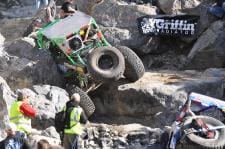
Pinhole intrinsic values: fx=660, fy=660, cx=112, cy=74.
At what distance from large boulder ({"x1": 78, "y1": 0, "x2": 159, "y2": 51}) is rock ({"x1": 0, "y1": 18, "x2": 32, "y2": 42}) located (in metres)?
3.10

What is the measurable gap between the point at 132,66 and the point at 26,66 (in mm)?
2552

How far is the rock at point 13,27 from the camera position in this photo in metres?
19.0

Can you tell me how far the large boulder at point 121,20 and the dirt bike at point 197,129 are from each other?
594 centimetres

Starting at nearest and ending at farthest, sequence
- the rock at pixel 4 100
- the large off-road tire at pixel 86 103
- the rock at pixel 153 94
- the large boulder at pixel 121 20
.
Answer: the rock at pixel 4 100 → the rock at pixel 153 94 → the large off-road tire at pixel 86 103 → the large boulder at pixel 121 20

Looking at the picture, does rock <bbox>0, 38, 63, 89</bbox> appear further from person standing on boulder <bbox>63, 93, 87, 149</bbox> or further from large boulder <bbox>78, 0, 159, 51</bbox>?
person standing on boulder <bbox>63, 93, 87, 149</bbox>

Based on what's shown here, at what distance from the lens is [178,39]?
52.0 ft

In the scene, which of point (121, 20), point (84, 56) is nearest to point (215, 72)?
point (84, 56)

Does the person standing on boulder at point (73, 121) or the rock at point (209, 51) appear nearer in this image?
the person standing on boulder at point (73, 121)

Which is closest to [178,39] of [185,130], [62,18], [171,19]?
[171,19]

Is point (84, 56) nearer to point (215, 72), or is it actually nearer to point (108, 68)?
point (108, 68)

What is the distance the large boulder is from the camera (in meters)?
15.7

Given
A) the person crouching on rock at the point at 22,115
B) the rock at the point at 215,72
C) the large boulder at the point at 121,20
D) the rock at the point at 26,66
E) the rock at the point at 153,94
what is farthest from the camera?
the large boulder at the point at 121,20

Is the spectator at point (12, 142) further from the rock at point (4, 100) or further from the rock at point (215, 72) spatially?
the rock at point (215, 72)

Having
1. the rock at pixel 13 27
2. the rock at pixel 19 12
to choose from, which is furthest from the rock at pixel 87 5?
the rock at pixel 19 12
